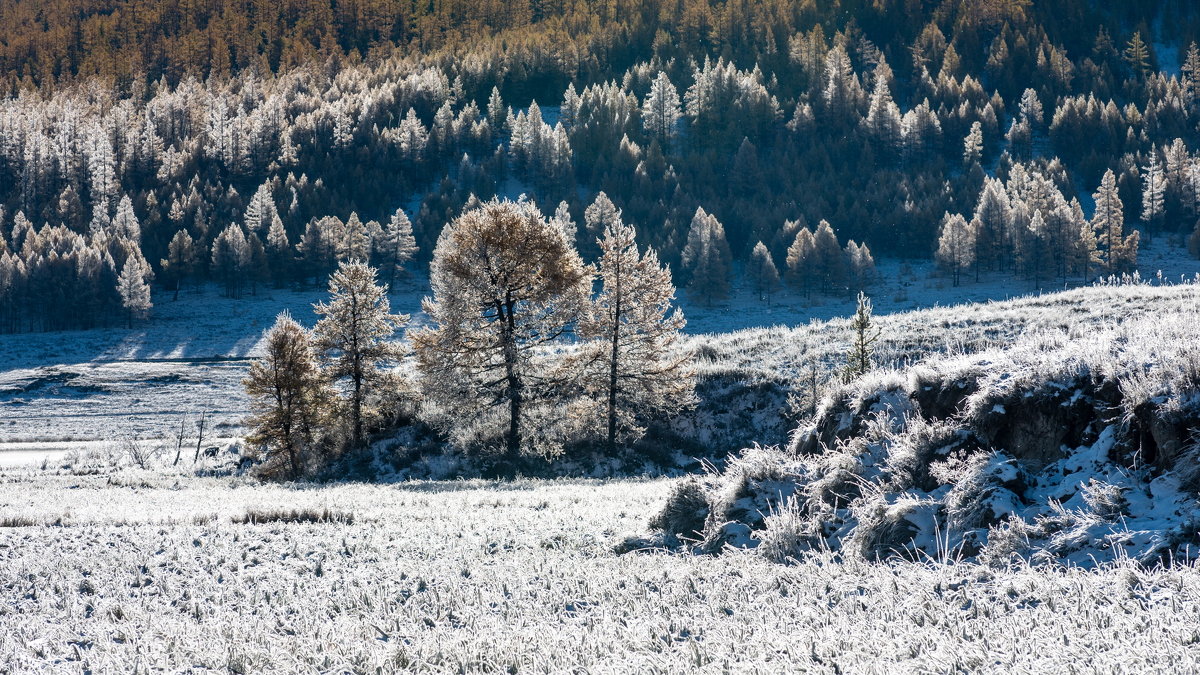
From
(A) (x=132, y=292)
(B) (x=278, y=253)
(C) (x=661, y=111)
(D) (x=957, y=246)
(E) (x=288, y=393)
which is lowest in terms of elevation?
(E) (x=288, y=393)

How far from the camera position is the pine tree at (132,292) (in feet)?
284

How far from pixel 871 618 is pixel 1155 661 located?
146cm

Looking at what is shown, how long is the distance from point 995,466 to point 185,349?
81.4m

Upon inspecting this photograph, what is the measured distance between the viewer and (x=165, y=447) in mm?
37000

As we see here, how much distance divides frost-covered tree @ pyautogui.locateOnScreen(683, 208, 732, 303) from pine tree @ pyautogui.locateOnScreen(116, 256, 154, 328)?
63.6 meters

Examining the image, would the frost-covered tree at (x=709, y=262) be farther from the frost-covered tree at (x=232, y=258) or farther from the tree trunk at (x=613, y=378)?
the tree trunk at (x=613, y=378)

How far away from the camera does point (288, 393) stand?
84.6ft

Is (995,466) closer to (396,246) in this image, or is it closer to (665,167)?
(396,246)

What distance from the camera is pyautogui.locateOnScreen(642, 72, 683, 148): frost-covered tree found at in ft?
461

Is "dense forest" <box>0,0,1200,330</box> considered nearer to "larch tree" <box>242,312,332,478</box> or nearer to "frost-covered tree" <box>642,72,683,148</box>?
"frost-covered tree" <box>642,72,683,148</box>

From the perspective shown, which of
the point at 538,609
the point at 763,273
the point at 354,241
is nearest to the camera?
the point at 538,609

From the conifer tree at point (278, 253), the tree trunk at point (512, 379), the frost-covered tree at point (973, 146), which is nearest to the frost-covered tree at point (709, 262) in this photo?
the frost-covered tree at point (973, 146)

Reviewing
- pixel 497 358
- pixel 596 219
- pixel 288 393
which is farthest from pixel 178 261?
pixel 497 358

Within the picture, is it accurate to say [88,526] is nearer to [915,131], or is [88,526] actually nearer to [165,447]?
[165,447]
